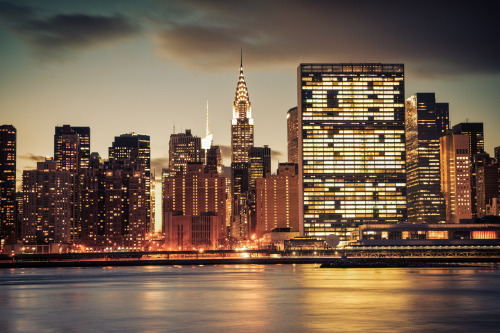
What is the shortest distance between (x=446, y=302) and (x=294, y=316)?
20.5 m

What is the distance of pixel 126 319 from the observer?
62.7m

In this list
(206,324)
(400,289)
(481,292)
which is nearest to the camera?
(206,324)

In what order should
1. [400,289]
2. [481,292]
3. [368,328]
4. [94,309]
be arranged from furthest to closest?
[400,289], [481,292], [94,309], [368,328]

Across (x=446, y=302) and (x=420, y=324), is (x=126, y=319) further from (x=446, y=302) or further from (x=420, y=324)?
(x=446, y=302)

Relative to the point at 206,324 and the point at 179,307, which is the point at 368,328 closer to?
the point at 206,324

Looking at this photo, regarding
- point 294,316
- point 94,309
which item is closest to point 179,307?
point 94,309

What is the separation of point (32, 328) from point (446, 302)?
41.5 m

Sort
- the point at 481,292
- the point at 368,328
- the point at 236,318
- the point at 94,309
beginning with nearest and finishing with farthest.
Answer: the point at 368,328
the point at 236,318
the point at 94,309
the point at 481,292

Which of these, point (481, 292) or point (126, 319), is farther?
point (481, 292)

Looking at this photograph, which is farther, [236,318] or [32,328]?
[236,318]

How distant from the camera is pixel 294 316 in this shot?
207 ft

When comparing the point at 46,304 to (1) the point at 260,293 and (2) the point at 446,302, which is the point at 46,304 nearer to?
(1) the point at 260,293

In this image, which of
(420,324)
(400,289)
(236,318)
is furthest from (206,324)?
(400,289)

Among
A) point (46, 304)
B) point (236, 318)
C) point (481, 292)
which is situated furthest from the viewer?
point (481, 292)
